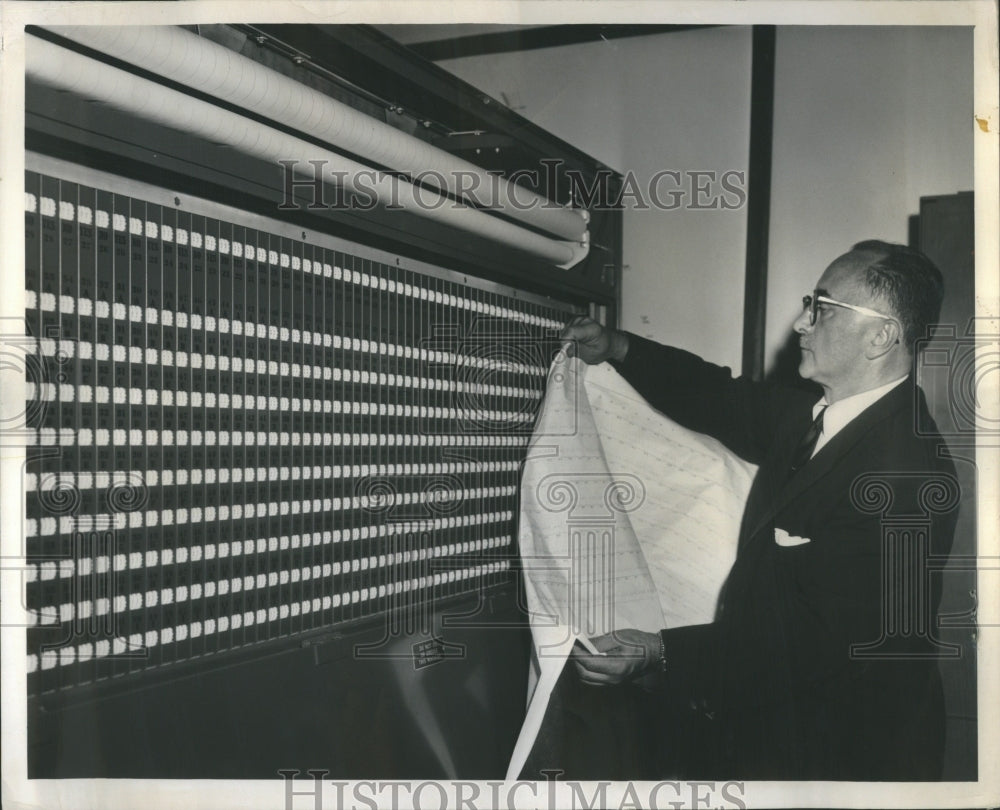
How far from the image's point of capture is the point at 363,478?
3.40 ft

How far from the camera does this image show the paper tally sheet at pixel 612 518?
1060mm

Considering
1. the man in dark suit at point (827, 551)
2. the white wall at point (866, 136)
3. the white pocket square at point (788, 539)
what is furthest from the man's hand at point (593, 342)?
the white pocket square at point (788, 539)

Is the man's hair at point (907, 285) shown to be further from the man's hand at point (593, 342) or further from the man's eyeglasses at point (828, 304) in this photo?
the man's hand at point (593, 342)

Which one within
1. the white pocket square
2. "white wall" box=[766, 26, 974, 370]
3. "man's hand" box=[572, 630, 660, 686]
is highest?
"white wall" box=[766, 26, 974, 370]

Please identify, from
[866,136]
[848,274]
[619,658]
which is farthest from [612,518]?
[866,136]

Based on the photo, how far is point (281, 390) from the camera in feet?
3.24

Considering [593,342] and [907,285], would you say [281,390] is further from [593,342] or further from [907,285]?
[907,285]

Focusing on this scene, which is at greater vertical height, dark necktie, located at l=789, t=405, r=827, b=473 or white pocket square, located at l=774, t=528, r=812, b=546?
dark necktie, located at l=789, t=405, r=827, b=473

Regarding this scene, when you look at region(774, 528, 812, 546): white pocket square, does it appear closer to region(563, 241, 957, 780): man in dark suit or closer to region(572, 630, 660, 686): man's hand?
region(563, 241, 957, 780): man in dark suit

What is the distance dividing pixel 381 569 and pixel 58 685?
14.4 inches

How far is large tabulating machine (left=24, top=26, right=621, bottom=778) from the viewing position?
Result: 0.91m

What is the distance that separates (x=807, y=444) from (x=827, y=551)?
0.43 feet

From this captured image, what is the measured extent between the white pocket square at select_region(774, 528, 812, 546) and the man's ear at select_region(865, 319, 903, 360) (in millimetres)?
231

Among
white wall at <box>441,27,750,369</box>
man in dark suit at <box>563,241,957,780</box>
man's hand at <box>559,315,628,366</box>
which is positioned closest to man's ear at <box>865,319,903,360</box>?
man in dark suit at <box>563,241,957,780</box>
